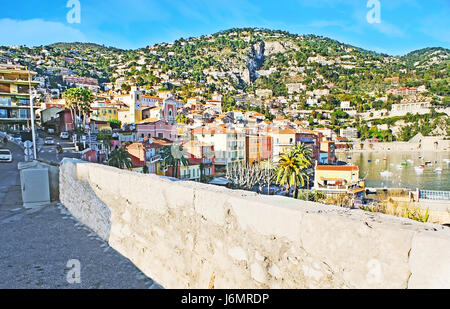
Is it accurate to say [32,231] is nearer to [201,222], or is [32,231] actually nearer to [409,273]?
[201,222]

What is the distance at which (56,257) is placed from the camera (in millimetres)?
4051

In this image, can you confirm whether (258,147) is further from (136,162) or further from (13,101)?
(13,101)

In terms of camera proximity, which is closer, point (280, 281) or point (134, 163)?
point (280, 281)

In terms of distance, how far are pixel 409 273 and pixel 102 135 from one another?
1698 inches

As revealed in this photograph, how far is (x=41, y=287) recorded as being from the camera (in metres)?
3.29

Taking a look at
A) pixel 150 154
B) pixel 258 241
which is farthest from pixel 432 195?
pixel 258 241

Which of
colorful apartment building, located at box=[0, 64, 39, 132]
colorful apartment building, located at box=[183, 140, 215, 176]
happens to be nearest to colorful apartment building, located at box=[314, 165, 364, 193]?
colorful apartment building, located at box=[183, 140, 215, 176]

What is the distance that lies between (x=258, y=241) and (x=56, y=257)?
3.01 m

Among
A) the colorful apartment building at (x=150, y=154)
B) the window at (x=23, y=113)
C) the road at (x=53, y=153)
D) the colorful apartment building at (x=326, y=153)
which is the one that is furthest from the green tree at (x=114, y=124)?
the colorful apartment building at (x=326, y=153)

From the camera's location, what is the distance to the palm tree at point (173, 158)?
33906 mm

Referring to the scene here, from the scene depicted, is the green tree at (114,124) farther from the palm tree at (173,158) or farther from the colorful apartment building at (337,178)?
the colorful apartment building at (337,178)

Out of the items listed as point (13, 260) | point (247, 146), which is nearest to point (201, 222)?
point (13, 260)

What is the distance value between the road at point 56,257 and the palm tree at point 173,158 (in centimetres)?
2793

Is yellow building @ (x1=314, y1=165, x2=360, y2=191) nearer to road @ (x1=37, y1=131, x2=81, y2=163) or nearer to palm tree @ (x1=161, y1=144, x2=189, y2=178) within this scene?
palm tree @ (x1=161, y1=144, x2=189, y2=178)
